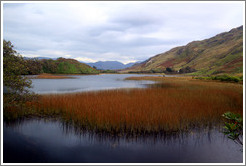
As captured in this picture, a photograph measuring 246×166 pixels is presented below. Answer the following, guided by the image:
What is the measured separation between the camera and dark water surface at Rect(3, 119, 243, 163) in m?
6.21

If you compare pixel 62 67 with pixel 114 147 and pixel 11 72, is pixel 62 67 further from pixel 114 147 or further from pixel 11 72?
pixel 114 147

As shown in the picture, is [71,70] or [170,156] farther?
[71,70]

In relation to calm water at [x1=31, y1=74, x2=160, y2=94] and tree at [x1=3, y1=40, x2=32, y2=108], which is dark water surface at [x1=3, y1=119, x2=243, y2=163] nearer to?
tree at [x1=3, y1=40, x2=32, y2=108]

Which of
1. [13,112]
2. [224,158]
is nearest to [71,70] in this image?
[13,112]

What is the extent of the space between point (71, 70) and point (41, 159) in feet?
413

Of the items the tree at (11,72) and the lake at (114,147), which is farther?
the tree at (11,72)

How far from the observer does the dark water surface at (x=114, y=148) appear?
20.4 ft

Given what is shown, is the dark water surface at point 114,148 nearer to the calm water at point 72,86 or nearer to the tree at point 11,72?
the tree at point 11,72

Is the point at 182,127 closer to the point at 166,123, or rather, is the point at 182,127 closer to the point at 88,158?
the point at 166,123

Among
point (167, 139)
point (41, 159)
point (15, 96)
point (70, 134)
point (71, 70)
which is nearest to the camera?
point (41, 159)

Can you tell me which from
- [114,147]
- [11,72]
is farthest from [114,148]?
[11,72]

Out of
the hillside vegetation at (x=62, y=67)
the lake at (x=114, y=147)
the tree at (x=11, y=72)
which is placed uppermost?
the hillside vegetation at (x=62, y=67)

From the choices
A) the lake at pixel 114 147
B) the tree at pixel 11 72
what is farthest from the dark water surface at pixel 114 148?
the tree at pixel 11 72

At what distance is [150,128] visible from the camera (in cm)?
806
